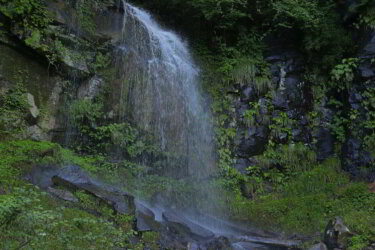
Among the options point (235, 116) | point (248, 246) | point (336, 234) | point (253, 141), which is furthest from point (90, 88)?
point (336, 234)

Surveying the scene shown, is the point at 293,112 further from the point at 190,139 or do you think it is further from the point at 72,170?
the point at 72,170

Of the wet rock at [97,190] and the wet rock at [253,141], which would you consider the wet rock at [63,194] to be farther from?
the wet rock at [253,141]

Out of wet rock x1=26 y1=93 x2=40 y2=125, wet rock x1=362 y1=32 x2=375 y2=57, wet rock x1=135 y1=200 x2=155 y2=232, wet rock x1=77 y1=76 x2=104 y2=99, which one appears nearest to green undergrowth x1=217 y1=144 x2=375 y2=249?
wet rock x1=135 y1=200 x2=155 y2=232

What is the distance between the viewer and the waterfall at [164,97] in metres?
10.2

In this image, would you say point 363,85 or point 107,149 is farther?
point 363,85

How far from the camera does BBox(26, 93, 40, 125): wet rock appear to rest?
8.95 m

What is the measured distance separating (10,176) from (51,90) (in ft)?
10.8

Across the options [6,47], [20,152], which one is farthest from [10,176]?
[6,47]

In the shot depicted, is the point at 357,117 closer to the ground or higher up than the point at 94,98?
higher up

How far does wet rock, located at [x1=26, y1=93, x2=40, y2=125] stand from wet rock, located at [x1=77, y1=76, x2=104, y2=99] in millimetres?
1167

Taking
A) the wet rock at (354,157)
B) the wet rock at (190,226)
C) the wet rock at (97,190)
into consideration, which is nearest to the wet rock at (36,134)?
the wet rock at (97,190)

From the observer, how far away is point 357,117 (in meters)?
10.6

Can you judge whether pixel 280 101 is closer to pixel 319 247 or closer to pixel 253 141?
pixel 253 141

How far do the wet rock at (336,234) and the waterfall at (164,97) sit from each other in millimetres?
3725
